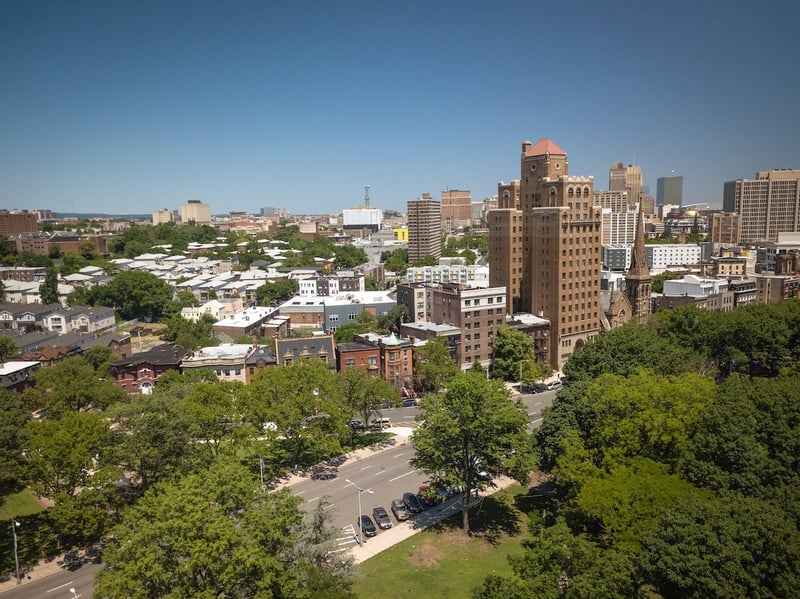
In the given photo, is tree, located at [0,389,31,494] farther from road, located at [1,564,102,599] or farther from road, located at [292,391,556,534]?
road, located at [292,391,556,534]

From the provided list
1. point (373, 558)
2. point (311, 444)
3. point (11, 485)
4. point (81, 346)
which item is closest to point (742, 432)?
point (373, 558)

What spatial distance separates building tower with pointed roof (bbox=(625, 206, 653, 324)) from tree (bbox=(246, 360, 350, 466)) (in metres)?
72.6

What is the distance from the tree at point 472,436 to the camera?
155 ft

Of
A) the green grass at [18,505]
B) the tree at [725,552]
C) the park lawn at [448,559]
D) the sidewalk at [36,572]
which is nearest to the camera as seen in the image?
the tree at [725,552]

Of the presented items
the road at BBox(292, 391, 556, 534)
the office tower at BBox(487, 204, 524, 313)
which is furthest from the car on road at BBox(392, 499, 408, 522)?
the office tower at BBox(487, 204, 524, 313)

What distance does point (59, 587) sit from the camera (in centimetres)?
4184

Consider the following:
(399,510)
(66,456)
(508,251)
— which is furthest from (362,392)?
(508,251)

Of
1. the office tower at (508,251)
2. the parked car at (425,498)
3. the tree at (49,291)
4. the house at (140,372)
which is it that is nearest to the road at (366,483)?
the parked car at (425,498)

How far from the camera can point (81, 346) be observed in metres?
102

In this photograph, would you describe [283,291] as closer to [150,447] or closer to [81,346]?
[81,346]

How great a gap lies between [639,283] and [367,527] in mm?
84108

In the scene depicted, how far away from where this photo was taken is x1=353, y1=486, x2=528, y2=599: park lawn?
41.3m

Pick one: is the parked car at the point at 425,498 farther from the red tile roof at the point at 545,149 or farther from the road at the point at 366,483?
the red tile roof at the point at 545,149

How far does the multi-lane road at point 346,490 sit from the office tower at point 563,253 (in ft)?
150
